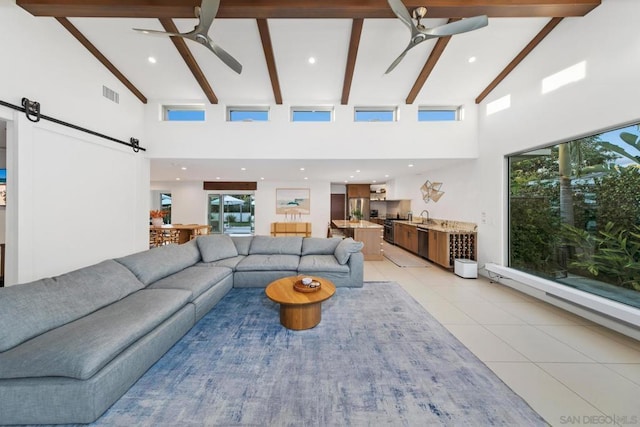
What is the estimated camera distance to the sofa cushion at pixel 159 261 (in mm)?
2797

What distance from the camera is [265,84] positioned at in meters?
4.56

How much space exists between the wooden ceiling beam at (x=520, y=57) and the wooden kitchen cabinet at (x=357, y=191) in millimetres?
5450

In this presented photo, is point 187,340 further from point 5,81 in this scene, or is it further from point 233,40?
point 233,40

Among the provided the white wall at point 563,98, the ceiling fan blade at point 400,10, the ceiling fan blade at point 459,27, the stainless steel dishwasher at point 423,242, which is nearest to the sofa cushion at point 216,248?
the ceiling fan blade at point 400,10

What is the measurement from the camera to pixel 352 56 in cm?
382

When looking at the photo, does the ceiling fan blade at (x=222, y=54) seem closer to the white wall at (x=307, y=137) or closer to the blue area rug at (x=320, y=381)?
the white wall at (x=307, y=137)

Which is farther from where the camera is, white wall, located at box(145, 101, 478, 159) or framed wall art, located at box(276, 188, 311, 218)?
framed wall art, located at box(276, 188, 311, 218)

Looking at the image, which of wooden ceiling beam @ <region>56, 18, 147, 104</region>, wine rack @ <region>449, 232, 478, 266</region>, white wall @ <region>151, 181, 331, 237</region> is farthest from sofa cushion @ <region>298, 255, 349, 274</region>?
white wall @ <region>151, 181, 331, 237</region>

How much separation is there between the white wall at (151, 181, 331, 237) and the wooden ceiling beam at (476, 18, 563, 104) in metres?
5.65

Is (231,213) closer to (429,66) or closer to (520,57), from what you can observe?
(429,66)

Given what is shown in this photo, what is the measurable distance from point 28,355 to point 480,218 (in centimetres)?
635

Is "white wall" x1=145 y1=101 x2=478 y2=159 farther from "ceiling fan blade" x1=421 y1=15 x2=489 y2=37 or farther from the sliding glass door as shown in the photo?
the sliding glass door

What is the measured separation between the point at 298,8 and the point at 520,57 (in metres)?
3.72

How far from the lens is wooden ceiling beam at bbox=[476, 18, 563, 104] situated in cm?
332
